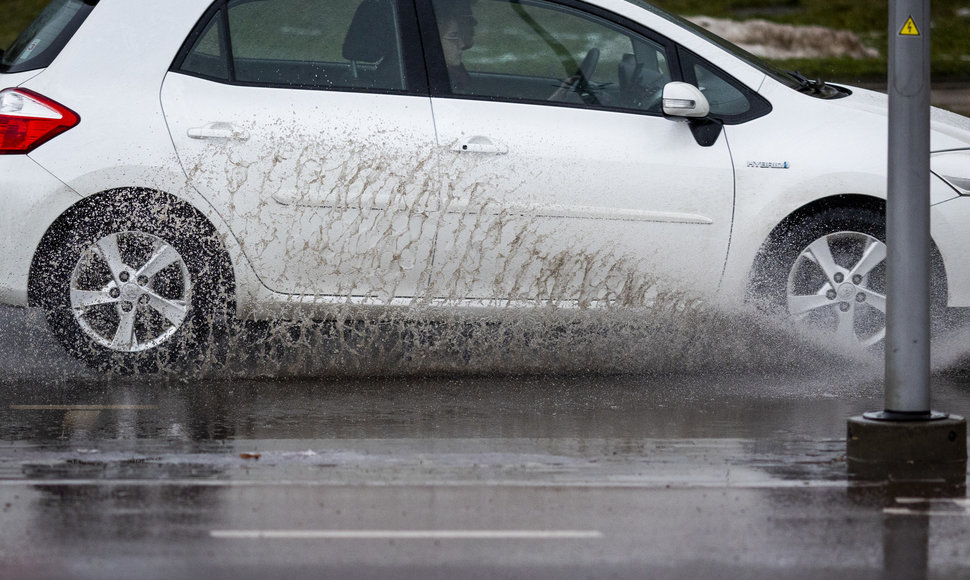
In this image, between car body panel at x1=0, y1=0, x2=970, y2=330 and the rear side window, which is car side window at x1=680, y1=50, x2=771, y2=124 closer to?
car body panel at x1=0, y1=0, x2=970, y2=330

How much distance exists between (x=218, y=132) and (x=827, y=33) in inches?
790

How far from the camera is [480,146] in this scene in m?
7.33

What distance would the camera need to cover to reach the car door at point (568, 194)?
7.35m

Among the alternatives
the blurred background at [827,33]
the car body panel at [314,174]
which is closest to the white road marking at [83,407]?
the car body panel at [314,174]

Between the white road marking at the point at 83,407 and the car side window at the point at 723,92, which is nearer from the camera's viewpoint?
the white road marking at the point at 83,407

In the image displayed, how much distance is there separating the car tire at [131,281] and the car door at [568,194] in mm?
1122

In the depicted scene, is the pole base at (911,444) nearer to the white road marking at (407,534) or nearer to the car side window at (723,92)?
the white road marking at (407,534)

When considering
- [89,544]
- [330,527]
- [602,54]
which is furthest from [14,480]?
[602,54]

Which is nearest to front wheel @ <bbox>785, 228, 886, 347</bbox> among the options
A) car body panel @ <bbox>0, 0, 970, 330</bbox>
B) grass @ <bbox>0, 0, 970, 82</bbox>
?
car body panel @ <bbox>0, 0, 970, 330</bbox>

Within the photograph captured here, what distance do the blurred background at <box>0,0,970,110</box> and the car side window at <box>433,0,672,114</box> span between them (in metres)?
10.0

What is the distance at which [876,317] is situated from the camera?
7.48 metres

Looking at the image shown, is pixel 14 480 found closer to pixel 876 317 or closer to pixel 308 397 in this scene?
pixel 308 397

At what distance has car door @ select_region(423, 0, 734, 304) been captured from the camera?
289 inches

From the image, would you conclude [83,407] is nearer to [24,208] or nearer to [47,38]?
[24,208]
